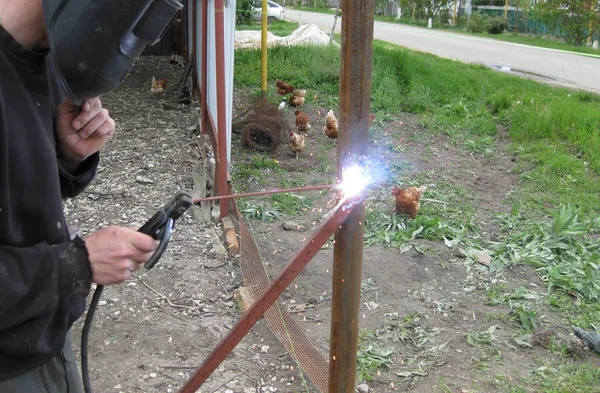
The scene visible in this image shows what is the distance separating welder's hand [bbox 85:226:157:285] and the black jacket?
3cm

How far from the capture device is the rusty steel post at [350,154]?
1570 mm

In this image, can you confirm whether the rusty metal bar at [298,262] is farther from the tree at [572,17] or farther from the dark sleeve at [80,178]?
the tree at [572,17]

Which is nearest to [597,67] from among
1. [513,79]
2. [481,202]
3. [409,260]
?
[513,79]

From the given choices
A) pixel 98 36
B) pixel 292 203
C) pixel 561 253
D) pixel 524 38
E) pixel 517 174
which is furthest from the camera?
pixel 524 38

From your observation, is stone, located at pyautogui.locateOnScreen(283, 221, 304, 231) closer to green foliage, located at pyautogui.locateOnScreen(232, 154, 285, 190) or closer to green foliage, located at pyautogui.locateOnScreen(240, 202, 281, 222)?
green foliage, located at pyautogui.locateOnScreen(240, 202, 281, 222)

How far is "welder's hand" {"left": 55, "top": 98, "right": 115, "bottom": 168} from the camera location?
150cm

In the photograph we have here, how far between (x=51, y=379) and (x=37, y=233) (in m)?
0.44

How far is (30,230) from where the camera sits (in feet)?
4.51

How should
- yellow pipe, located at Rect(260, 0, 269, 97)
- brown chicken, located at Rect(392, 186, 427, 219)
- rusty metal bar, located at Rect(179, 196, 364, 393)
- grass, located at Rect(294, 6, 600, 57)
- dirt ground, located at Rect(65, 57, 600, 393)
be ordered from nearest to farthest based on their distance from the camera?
rusty metal bar, located at Rect(179, 196, 364, 393) < dirt ground, located at Rect(65, 57, 600, 393) < brown chicken, located at Rect(392, 186, 427, 219) < yellow pipe, located at Rect(260, 0, 269, 97) < grass, located at Rect(294, 6, 600, 57)

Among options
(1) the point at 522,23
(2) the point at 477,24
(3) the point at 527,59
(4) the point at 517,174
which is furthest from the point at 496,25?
(4) the point at 517,174

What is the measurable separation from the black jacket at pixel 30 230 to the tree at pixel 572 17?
23.5 m

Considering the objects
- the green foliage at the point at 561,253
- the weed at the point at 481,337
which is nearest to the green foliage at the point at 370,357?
the weed at the point at 481,337

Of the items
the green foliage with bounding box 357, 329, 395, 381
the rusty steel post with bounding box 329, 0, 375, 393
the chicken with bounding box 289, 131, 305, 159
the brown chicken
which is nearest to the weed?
the green foliage with bounding box 357, 329, 395, 381

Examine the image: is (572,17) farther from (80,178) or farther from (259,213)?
(80,178)
